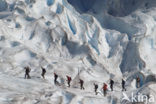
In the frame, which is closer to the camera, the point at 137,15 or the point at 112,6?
the point at 137,15

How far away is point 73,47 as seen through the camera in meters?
56.3

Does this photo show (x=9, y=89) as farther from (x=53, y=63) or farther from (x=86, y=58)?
(x=86, y=58)

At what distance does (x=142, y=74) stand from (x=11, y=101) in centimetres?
2990

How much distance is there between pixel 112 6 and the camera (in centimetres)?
8150

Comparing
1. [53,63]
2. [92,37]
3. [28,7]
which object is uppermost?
[28,7]

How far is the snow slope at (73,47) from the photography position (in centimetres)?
3048

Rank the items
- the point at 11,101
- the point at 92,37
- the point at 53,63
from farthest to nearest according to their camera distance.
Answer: the point at 92,37 < the point at 53,63 < the point at 11,101

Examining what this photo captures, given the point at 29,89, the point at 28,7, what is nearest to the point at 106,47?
the point at 28,7

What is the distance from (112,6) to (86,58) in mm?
32218

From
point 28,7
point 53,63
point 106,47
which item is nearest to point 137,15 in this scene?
point 106,47

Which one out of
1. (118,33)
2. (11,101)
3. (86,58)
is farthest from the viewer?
(118,33)

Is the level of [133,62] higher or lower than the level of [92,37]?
lower

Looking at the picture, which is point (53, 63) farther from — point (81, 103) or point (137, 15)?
point (137, 15)

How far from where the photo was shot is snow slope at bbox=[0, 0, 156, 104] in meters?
30.5
